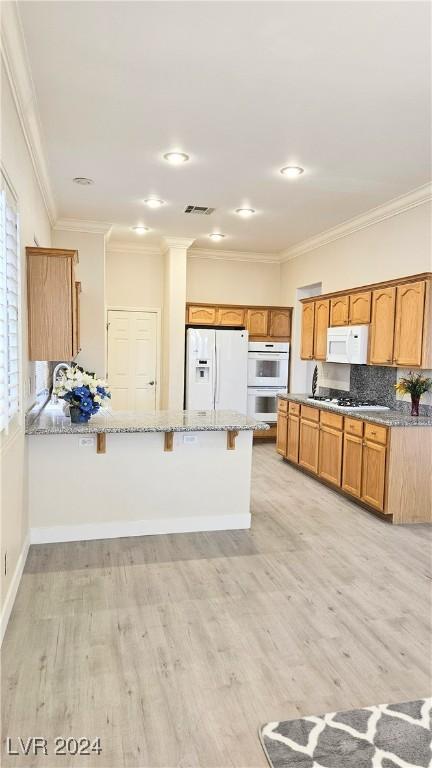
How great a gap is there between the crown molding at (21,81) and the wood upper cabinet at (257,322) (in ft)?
13.1

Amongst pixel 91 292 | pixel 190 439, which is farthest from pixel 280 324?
pixel 190 439

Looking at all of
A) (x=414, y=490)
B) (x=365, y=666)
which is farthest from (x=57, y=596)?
(x=414, y=490)

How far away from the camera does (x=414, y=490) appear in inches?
170

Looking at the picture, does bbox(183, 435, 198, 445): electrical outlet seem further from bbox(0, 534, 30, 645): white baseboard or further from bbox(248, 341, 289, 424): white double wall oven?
bbox(248, 341, 289, 424): white double wall oven

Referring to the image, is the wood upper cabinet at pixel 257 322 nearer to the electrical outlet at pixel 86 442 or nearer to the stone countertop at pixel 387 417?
the stone countertop at pixel 387 417

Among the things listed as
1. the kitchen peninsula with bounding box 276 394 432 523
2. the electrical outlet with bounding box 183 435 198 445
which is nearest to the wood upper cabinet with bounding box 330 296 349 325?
the kitchen peninsula with bounding box 276 394 432 523

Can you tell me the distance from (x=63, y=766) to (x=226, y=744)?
590 millimetres

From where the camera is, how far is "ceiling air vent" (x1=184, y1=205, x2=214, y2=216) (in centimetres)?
545

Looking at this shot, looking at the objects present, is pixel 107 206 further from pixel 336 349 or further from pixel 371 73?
pixel 371 73

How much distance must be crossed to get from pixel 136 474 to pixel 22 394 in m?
1.10

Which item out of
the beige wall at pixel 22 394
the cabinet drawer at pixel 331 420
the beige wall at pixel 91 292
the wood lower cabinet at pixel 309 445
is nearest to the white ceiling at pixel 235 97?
the beige wall at pixel 22 394

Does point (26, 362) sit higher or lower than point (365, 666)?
higher

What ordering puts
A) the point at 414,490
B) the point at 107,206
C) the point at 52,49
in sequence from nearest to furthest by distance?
the point at 52,49, the point at 414,490, the point at 107,206

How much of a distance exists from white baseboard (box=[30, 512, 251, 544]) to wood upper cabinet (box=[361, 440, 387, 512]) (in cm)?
115
